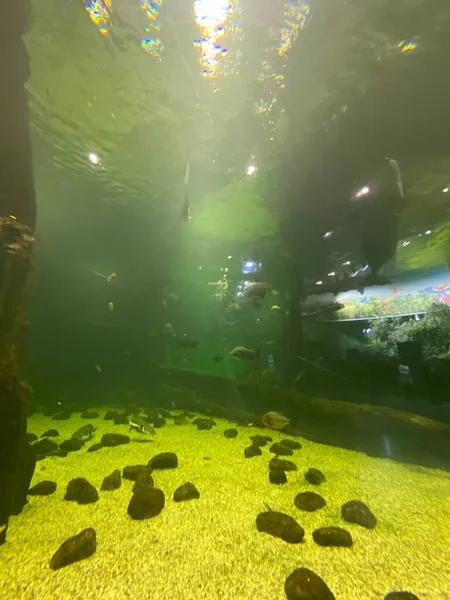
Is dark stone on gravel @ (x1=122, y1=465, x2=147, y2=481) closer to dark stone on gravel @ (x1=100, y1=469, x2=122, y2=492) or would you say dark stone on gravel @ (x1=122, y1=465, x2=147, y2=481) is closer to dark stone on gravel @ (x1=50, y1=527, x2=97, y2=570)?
dark stone on gravel @ (x1=100, y1=469, x2=122, y2=492)

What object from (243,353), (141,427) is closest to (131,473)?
(141,427)

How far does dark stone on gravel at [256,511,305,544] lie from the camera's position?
259 centimetres

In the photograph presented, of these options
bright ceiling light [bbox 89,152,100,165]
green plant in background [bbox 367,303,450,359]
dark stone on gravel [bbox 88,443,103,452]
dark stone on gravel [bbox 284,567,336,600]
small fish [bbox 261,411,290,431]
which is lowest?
dark stone on gravel [bbox 88,443,103,452]

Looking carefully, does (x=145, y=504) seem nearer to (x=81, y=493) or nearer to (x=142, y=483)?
(x=142, y=483)

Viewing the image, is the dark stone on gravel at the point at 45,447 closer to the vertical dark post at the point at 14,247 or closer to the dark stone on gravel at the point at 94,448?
the dark stone on gravel at the point at 94,448

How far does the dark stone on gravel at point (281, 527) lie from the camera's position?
8.49 feet

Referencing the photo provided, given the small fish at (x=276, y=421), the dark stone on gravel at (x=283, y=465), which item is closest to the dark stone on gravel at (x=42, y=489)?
the dark stone on gravel at (x=283, y=465)

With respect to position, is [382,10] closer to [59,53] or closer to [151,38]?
[151,38]

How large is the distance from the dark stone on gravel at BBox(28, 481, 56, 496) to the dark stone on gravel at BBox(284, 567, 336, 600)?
3.48m

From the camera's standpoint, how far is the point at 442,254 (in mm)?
12102

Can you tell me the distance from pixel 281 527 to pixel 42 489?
343 cm

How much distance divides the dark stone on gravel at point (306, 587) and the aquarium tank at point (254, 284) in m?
0.02

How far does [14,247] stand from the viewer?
3.66 meters

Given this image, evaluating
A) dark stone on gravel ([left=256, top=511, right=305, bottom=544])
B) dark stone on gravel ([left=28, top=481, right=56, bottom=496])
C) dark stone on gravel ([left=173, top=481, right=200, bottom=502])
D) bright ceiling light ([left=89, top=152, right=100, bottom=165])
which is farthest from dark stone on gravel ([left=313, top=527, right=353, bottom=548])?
bright ceiling light ([left=89, top=152, right=100, bottom=165])
